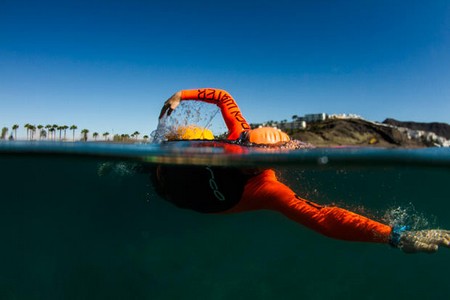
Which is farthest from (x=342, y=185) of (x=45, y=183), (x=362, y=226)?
(x=45, y=183)

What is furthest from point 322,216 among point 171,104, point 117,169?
point 117,169

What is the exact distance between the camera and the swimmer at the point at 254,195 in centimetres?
425

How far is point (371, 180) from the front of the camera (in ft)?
44.1

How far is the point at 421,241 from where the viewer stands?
4.26m

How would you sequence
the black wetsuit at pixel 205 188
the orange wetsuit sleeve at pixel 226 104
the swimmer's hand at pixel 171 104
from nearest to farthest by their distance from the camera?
the black wetsuit at pixel 205 188 < the orange wetsuit sleeve at pixel 226 104 < the swimmer's hand at pixel 171 104

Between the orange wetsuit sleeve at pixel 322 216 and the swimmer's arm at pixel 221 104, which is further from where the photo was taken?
the swimmer's arm at pixel 221 104

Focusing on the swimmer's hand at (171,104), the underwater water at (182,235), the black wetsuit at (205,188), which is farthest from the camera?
the underwater water at (182,235)

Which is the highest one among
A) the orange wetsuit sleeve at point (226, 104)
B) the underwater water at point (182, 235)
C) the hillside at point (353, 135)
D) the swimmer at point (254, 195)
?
the hillside at point (353, 135)

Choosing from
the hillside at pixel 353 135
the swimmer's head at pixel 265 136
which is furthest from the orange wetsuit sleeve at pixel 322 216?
the hillside at pixel 353 135

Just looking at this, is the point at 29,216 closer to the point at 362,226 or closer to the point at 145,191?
the point at 145,191

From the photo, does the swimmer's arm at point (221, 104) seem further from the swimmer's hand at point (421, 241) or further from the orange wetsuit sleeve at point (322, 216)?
the swimmer's hand at point (421, 241)

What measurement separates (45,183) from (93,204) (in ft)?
8.27

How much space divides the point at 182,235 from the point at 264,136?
9.00 m

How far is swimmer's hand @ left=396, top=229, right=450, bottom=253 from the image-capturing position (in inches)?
166
